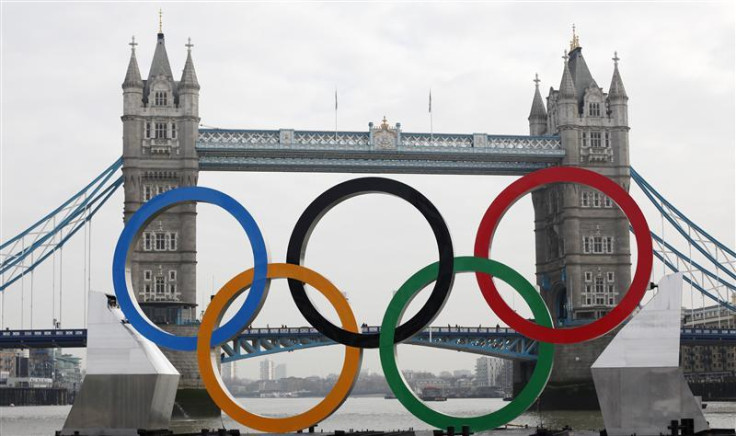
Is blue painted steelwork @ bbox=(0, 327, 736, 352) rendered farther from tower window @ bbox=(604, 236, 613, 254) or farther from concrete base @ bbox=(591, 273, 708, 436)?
concrete base @ bbox=(591, 273, 708, 436)

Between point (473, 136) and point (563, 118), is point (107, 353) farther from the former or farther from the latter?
point (563, 118)

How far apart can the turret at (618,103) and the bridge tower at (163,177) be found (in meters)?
34.4

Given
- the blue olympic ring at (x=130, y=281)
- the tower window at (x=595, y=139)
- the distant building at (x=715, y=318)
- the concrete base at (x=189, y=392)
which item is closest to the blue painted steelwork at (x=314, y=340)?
the concrete base at (x=189, y=392)

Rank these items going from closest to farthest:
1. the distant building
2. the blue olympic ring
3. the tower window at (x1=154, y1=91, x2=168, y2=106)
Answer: the blue olympic ring
the tower window at (x1=154, y1=91, x2=168, y2=106)
the distant building

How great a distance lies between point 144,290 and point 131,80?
1638cm

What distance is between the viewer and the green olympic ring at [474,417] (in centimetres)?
4228

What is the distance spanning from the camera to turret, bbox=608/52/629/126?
104 meters

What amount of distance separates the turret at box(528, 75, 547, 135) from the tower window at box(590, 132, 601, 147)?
7.00 m

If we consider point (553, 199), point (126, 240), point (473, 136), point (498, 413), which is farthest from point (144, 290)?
point (498, 413)

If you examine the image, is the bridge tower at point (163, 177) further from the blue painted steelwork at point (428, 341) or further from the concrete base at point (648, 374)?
the concrete base at point (648, 374)

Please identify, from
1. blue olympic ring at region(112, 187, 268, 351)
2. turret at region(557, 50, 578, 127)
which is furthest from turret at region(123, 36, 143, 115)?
blue olympic ring at region(112, 187, 268, 351)

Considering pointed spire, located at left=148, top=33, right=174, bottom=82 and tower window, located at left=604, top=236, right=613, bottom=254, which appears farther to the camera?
tower window, located at left=604, top=236, right=613, bottom=254

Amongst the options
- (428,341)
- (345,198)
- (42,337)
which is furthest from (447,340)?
(345,198)

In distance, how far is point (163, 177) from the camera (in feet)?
317
